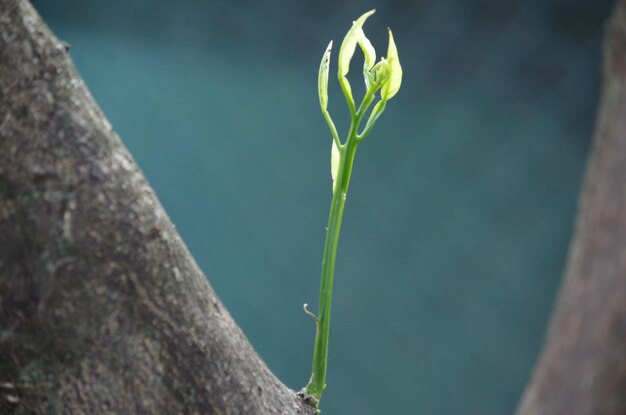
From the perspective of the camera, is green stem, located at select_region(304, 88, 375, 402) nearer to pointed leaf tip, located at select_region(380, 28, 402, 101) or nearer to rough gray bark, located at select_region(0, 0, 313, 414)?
pointed leaf tip, located at select_region(380, 28, 402, 101)

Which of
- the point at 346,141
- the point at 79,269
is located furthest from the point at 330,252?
the point at 79,269

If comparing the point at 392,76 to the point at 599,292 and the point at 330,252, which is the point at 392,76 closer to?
the point at 330,252

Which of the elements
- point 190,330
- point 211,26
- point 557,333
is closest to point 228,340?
point 190,330

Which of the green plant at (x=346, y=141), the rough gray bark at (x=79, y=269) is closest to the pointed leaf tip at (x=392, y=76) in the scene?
the green plant at (x=346, y=141)

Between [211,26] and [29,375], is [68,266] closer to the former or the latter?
[29,375]

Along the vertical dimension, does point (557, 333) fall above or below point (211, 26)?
below

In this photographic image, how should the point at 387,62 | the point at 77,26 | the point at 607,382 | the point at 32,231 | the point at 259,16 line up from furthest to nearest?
1. the point at 77,26
2. the point at 259,16
3. the point at 387,62
4. the point at 32,231
5. the point at 607,382

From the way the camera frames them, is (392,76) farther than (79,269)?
Yes

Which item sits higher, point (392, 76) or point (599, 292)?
point (392, 76)
